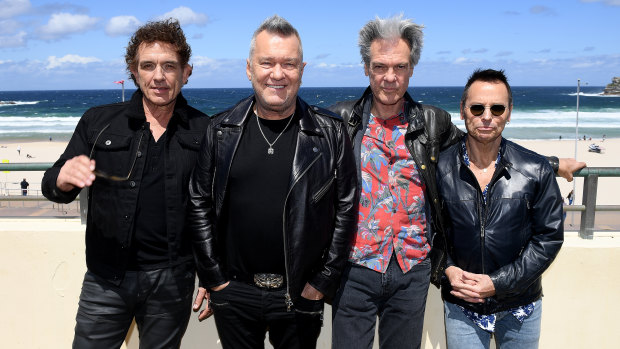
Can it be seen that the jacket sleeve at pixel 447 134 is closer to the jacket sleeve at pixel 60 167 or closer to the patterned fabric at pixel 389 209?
the patterned fabric at pixel 389 209

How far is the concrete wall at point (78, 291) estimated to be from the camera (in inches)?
124

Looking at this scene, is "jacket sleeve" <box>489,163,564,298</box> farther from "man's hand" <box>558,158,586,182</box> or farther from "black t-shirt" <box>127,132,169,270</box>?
"black t-shirt" <box>127,132,169,270</box>

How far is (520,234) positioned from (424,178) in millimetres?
539

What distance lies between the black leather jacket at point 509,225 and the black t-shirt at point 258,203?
871 mm

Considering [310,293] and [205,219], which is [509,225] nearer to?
[310,293]

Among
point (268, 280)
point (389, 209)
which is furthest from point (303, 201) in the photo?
point (389, 209)

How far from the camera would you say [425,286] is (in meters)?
2.61

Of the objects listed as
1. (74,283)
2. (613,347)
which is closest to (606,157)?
(613,347)

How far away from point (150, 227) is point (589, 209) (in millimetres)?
2765

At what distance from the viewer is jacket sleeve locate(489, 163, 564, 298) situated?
236 cm

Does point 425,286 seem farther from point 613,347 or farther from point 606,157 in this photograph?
point 606,157

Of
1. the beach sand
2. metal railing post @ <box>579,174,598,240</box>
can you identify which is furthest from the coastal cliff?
metal railing post @ <box>579,174,598,240</box>

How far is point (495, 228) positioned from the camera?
240 cm

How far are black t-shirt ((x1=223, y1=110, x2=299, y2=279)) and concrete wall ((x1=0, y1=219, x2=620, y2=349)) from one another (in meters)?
1.09
